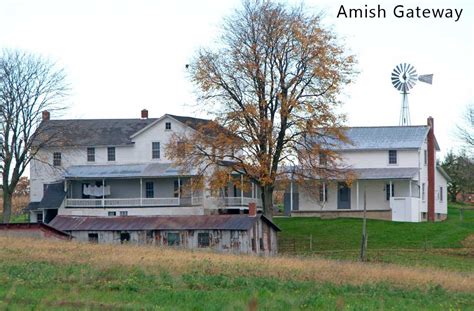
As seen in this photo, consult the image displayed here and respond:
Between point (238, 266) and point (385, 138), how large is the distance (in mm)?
37828

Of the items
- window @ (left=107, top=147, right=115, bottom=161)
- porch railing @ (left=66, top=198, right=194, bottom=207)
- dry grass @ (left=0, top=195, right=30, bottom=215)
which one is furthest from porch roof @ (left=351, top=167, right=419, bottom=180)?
dry grass @ (left=0, top=195, right=30, bottom=215)

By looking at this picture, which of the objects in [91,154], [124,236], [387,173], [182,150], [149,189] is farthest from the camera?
[91,154]

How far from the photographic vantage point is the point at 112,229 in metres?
57.3

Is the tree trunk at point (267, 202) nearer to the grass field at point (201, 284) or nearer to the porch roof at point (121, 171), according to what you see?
the porch roof at point (121, 171)

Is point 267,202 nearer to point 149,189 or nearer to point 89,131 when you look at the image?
point 149,189

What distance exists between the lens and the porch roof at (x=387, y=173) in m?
68.4

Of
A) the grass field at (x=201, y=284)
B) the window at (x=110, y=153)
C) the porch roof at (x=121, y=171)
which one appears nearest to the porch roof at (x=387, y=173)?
the porch roof at (x=121, y=171)

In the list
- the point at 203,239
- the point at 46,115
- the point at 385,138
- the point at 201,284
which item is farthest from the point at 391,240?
the point at 201,284

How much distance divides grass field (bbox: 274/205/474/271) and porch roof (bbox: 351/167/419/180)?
11.5 ft

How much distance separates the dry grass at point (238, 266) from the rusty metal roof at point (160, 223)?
42.5 ft

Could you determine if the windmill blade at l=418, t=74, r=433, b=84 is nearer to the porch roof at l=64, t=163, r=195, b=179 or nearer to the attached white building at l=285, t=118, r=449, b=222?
the attached white building at l=285, t=118, r=449, b=222

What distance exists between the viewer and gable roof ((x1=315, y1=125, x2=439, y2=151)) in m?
70.5

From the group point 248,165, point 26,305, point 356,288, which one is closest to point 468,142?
point 248,165

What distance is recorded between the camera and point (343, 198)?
232 feet
